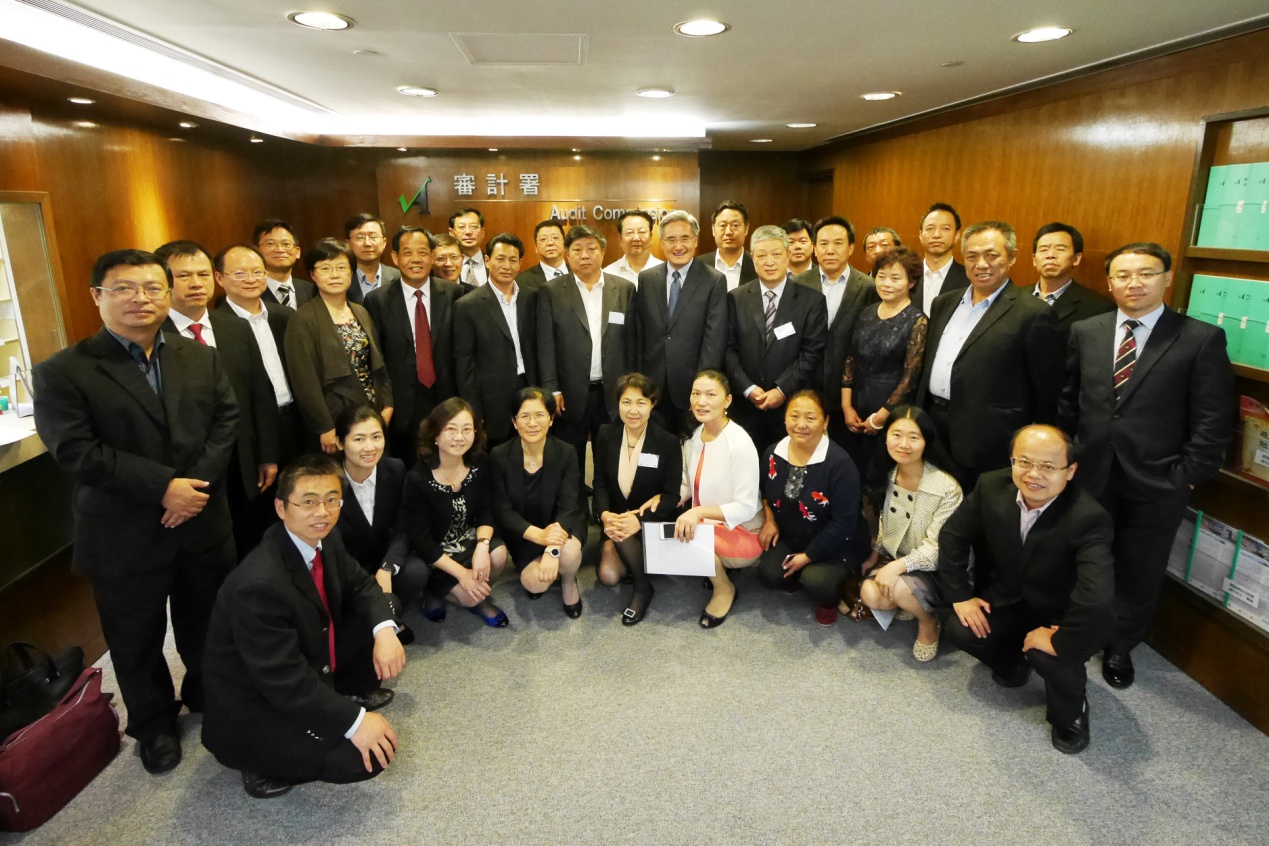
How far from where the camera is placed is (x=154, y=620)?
2.39 meters

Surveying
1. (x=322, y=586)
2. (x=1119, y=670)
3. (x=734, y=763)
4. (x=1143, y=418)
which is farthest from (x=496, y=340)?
(x=1119, y=670)

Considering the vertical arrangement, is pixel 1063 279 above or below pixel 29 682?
above

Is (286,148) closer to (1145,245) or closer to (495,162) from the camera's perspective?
(495,162)

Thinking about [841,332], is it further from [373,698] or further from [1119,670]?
[373,698]

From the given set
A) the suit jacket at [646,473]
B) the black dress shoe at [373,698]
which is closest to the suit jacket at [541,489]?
the suit jacket at [646,473]

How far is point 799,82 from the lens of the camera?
173 inches

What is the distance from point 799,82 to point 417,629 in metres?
3.92

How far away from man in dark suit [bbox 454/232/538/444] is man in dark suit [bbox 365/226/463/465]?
11 centimetres

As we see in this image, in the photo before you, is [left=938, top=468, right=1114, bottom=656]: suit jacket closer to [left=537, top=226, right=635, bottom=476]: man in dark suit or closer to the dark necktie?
the dark necktie

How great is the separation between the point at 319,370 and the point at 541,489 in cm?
122

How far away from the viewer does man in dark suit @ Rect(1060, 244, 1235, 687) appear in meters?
2.58

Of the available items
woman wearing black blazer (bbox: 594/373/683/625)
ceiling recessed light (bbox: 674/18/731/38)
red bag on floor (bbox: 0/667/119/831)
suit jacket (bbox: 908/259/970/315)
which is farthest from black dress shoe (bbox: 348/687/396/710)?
suit jacket (bbox: 908/259/970/315)

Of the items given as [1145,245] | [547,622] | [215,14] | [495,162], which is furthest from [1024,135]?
[495,162]

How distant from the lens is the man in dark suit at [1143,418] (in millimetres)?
2582
